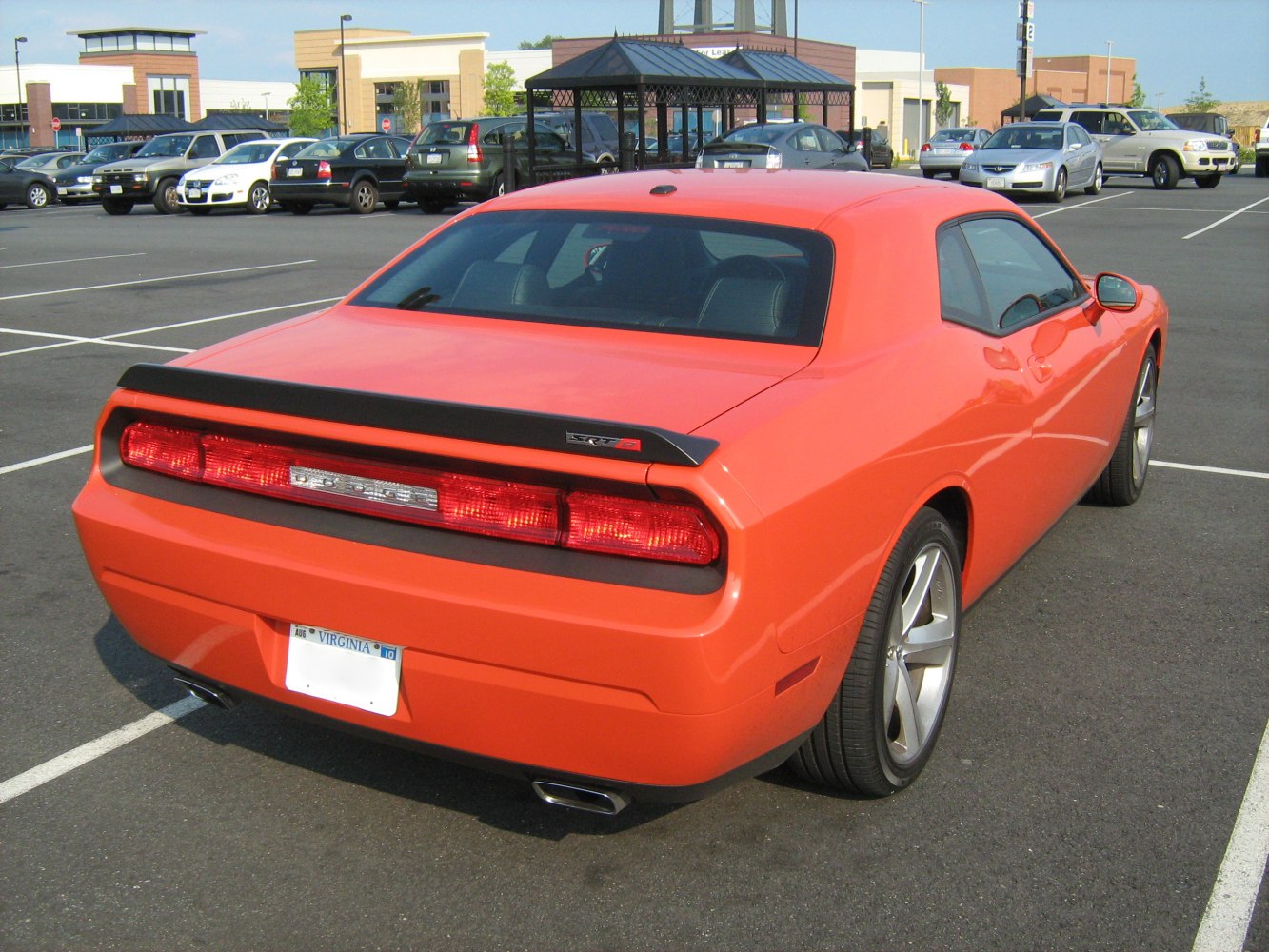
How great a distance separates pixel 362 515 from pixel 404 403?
0.27 m

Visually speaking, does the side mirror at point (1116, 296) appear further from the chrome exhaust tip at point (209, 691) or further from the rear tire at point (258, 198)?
the rear tire at point (258, 198)

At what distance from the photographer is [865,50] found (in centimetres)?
9694

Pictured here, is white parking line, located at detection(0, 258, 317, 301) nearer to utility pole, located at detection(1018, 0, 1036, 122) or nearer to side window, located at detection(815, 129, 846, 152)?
side window, located at detection(815, 129, 846, 152)

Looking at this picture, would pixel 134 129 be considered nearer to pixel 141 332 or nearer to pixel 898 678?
pixel 141 332

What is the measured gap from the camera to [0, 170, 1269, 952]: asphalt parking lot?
9.25 feet

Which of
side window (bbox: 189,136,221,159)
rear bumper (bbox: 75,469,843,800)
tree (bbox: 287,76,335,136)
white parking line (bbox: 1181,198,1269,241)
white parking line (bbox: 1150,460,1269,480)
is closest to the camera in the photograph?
rear bumper (bbox: 75,469,843,800)

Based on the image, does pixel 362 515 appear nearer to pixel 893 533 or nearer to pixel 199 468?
pixel 199 468

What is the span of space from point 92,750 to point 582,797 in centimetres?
161

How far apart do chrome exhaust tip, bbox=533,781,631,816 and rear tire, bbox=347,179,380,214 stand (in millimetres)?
25039

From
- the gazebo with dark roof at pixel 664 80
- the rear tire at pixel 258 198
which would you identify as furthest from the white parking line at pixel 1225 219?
the rear tire at pixel 258 198

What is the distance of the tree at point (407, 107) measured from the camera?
93625 mm

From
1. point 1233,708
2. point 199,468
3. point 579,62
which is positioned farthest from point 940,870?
point 579,62

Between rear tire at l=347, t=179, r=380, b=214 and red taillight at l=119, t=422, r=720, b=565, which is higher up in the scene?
rear tire at l=347, t=179, r=380, b=214

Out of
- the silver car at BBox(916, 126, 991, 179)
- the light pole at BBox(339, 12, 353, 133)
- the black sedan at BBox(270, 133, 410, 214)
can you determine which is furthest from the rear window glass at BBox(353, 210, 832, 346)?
the light pole at BBox(339, 12, 353, 133)
